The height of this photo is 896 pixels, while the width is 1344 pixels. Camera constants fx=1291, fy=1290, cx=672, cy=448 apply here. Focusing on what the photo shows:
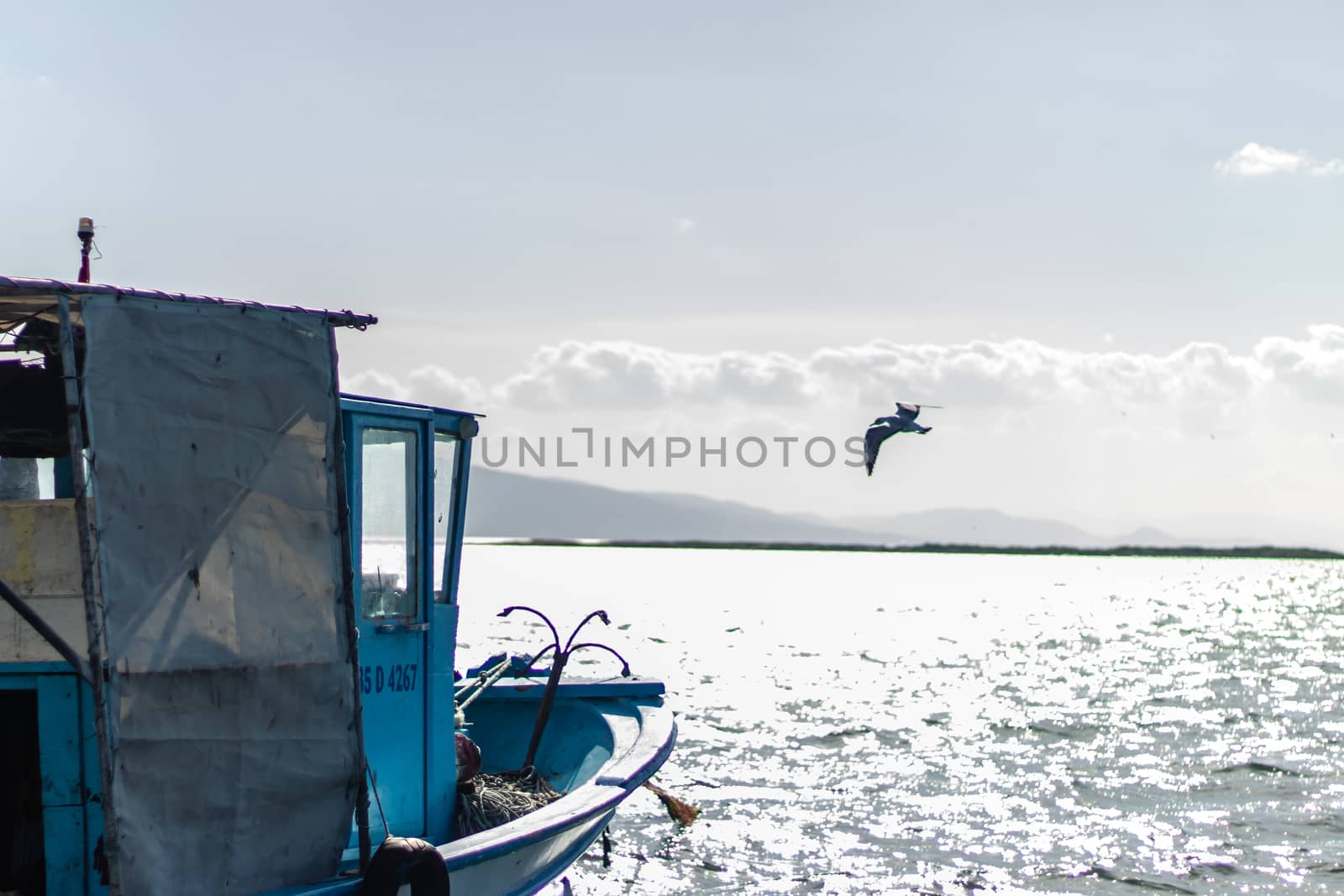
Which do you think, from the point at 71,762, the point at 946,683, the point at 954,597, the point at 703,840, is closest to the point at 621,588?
the point at 954,597

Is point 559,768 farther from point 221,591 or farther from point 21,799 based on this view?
point 221,591

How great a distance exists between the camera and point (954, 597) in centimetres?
12862

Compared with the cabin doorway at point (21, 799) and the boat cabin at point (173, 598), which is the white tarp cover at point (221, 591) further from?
the cabin doorway at point (21, 799)

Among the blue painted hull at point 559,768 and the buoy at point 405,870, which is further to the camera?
the blue painted hull at point 559,768

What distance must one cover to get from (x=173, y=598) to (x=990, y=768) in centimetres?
1919

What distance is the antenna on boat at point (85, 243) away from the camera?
7320 millimetres

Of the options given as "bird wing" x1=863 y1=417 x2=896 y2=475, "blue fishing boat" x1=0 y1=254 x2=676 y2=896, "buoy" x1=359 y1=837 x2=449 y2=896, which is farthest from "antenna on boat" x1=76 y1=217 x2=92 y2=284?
"bird wing" x1=863 y1=417 x2=896 y2=475

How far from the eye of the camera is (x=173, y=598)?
5.78m

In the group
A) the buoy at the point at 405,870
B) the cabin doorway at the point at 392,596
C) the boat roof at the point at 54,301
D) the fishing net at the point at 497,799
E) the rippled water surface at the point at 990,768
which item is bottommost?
the rippled water surface at the point at 990,768

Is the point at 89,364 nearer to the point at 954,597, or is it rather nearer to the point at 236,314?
the point at 236,314

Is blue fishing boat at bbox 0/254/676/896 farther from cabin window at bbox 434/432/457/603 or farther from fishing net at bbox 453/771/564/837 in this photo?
fishing net at bbox 453/771/564/837

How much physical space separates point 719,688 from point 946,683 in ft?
26.5

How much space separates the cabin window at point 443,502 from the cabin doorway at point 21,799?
2688mm

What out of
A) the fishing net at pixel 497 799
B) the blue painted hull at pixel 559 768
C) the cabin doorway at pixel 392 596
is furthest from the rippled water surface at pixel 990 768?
the cabin doorway at pixel 392 596
